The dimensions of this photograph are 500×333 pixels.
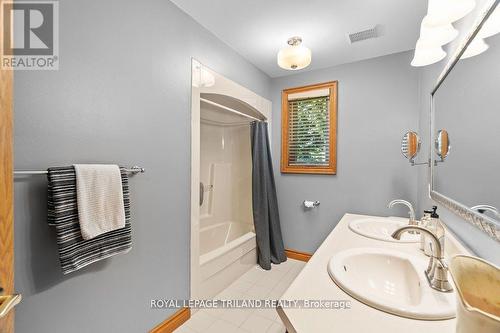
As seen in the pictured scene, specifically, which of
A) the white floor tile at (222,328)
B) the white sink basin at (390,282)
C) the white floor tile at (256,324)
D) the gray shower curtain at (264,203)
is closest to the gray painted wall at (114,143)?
the white floor tile at (222,328)

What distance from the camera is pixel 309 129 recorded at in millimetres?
2598

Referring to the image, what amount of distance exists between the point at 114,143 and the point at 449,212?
1.91 meters

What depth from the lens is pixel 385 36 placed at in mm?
1875

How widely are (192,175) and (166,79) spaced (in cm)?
72

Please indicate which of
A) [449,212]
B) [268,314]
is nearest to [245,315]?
[268,314]

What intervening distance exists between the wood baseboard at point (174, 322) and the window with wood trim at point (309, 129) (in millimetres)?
1788

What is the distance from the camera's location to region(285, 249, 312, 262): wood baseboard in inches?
103

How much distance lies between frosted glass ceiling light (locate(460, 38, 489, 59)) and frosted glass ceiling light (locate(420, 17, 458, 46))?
256mm

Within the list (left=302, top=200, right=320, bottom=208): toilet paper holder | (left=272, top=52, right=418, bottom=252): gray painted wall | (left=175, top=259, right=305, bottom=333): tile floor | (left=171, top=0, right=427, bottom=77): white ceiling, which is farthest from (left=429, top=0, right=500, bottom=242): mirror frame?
(left=175, top=259, right=305, bottom=333): tile floor

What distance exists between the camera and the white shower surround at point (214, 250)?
1.71m

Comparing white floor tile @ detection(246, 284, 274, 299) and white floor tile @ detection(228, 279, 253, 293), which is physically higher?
white floor tile @ detection(228, 279, 253, 293)

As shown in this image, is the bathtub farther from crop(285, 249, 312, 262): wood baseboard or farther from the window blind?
the window blind

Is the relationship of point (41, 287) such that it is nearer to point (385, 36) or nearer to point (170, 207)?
point (170, 207)

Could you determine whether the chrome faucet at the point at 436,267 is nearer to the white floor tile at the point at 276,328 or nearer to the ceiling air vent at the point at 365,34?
the white floor tile at the point at 276,328
